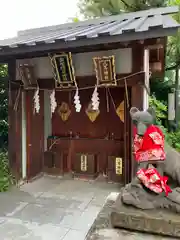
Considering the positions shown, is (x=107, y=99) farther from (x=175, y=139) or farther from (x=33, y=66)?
(x=175, y=139)

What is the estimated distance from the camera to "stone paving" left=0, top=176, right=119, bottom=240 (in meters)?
3.83

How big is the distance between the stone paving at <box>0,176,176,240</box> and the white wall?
9.53 ft

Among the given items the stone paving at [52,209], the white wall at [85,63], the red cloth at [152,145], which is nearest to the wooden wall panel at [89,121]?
the white wall at [85,63]

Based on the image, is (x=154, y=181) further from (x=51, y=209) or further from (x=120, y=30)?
(x=51, y=209)

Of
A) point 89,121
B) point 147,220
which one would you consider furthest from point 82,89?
point 147,220

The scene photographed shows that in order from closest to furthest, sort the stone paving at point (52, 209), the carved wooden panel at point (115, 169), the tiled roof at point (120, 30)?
the tiled roof at point (120, 30), the stone paving at point (52, 209), the carved wooden panel at point (115, 169)

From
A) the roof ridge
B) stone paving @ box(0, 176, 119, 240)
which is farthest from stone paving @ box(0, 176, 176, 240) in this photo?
the roof ridge

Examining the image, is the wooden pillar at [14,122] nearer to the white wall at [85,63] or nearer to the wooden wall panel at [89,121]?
the white wall at [85,63]

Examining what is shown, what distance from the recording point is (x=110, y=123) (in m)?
6.98

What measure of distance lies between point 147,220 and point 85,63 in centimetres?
400

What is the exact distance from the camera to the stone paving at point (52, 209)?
379 cm

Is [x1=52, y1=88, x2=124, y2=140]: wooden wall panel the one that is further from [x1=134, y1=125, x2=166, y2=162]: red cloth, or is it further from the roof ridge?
[x1=134, y1=125, x2=166, y2=162]: red cloth

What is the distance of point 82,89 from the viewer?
6.38 meters

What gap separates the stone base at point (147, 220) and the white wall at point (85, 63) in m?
3.47
